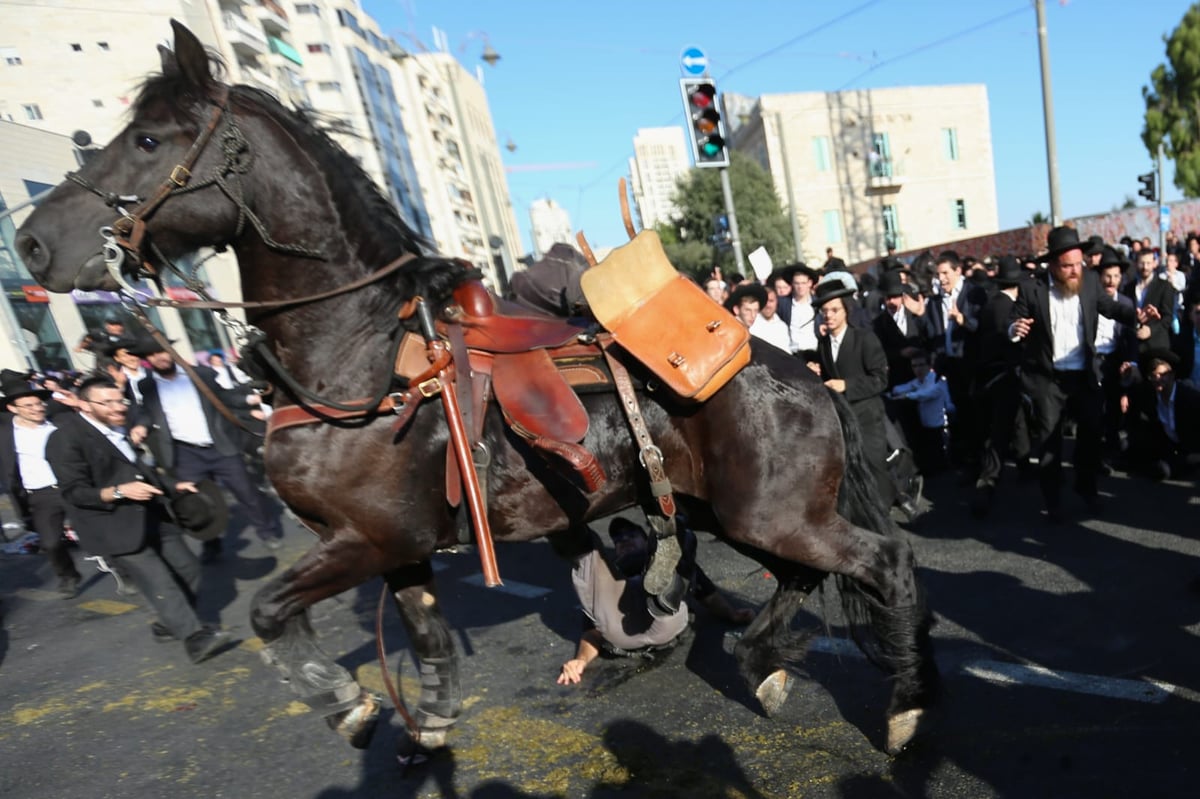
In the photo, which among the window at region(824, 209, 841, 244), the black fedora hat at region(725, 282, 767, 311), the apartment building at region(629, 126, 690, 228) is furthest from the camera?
the apartment building at region(629, 126, 690, 228)

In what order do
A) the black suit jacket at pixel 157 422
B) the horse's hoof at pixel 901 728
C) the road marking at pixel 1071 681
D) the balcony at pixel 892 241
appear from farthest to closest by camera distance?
1. the balcony at pixel 892 241
2. the black suit jacket at pixel 157 422
3. the road marking at pixel 1071 681
4. the horse's hoof at pixel 901 728

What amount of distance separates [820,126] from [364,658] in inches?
1645

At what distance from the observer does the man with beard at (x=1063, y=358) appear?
490 centimetres

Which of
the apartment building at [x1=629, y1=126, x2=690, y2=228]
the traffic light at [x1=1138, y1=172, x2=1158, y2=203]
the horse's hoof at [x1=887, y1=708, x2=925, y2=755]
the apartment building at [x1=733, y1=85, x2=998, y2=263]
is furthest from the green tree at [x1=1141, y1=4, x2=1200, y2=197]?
the apartment building at [x1=629, y1=126, x2=690, y2=228]

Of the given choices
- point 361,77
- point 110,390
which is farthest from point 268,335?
point 361,77

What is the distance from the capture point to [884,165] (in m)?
40.3

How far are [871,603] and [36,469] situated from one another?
7.00 meters

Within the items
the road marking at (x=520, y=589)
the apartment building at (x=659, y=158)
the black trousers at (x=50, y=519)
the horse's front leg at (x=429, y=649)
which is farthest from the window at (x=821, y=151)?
the apartment building at (x=659, y=158)

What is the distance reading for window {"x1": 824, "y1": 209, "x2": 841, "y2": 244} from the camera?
40781mm

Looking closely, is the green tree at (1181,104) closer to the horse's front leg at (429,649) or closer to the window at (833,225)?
the window at (833,225)

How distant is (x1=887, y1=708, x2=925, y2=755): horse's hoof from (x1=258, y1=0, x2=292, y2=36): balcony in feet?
145

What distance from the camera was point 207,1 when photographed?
95.7 feet

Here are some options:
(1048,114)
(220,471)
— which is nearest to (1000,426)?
(220,471)

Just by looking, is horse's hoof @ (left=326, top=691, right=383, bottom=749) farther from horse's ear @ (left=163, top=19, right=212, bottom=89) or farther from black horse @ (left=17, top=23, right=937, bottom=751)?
horse's ear @ (left=163, top=19, right=212, bottom=89)
